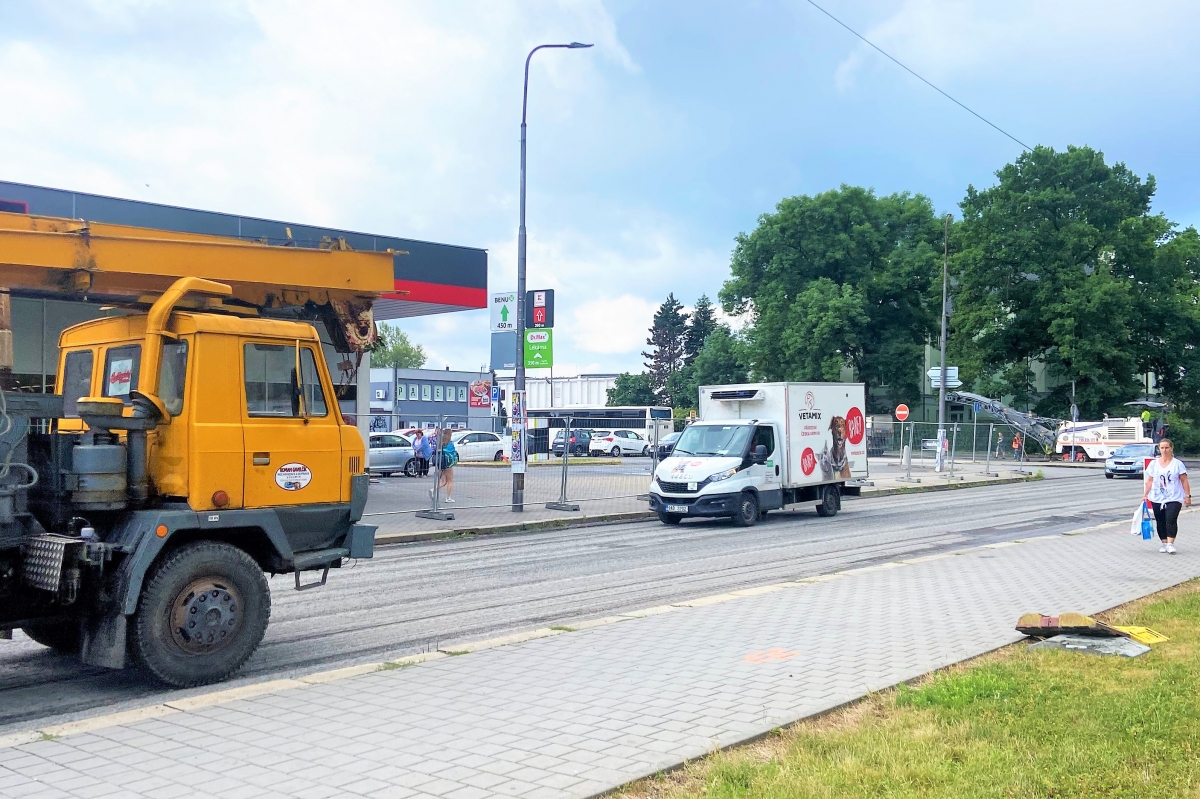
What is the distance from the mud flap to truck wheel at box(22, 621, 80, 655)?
0.32 meters

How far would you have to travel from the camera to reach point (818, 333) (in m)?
59.4

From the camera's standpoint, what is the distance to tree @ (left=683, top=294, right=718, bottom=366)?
109562 millimetres

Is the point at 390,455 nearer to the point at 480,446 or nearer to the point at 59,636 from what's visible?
the point at 480,446

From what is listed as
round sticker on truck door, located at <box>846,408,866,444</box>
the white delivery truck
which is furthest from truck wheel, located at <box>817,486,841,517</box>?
round sticker on truck door, located at <box>846,408,866,444</box>

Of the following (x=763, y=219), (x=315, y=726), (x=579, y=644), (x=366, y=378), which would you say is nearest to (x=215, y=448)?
(x=315, y=726)

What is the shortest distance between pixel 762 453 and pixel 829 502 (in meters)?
3.11

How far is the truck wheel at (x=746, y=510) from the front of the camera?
61.6 ft

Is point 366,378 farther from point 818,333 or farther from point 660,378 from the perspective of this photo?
point 660,378

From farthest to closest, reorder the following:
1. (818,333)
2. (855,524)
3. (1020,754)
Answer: (818,333)
(855,524)
(1020,754)

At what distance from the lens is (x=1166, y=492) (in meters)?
13.8

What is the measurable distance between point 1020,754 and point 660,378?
107 meters

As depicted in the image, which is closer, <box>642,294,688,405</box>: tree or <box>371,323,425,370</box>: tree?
<box>642,294,688,405</box>: tree

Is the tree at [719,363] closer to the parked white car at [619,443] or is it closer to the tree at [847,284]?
the tree at [847,284]

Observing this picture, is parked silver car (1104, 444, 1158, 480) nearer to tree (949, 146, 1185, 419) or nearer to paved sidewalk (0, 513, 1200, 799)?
tree (949, 146, 1185, 419)
